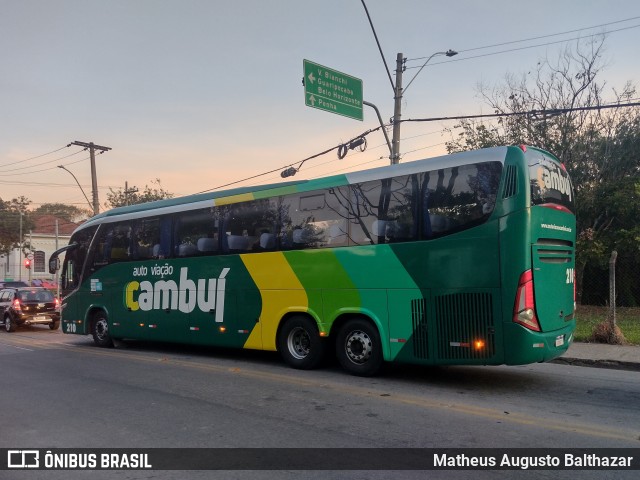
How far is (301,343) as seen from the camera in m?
9.96

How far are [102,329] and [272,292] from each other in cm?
630

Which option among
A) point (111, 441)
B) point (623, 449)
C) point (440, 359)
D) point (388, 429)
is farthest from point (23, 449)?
point (623, 449)

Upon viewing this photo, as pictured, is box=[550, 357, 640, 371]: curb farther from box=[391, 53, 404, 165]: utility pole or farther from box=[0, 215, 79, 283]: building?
box=[0, 215, 79, 283]: building

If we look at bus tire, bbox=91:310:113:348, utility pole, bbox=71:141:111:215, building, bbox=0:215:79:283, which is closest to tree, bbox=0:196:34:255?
building, bbox=0:215:79:283

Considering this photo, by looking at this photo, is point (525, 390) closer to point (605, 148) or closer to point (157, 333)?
point (157, 333)

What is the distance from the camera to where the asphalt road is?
5.48m

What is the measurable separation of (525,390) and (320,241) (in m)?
4.03

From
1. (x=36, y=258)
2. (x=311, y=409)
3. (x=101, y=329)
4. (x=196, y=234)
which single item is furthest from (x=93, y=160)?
(x=36, y=258)

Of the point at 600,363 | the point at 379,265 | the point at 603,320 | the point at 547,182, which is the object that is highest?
the point at 547,182

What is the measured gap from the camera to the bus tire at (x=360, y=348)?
874cm

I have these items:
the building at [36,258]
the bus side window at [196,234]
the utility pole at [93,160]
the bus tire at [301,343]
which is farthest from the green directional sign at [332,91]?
the building at [36,258]

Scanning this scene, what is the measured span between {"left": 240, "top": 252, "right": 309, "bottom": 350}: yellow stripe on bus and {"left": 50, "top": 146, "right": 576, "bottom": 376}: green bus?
0.09 ft

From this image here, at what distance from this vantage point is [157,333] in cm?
1250

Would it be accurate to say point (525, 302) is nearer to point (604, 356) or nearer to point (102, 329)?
point (604, 356)
